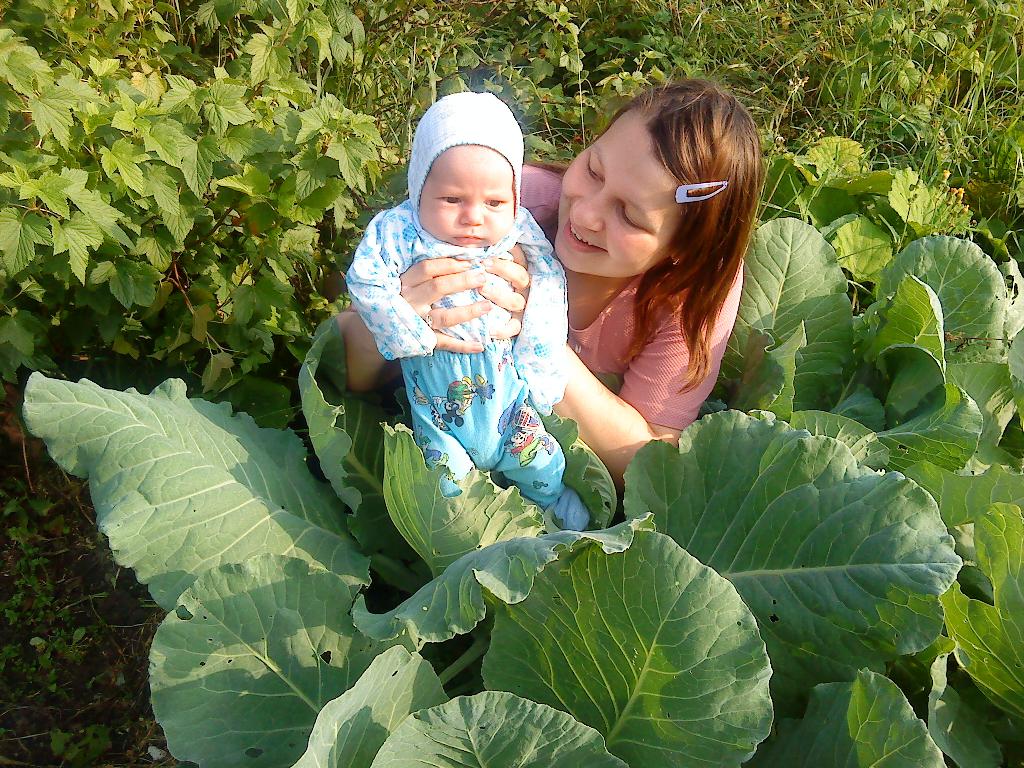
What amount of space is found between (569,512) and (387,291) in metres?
0.69

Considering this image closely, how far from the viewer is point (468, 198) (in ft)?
5.52

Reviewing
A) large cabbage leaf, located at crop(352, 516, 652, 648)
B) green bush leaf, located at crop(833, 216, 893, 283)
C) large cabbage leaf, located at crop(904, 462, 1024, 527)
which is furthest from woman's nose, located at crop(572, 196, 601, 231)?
green bush leaf, located at crop(833, 216, 893, 283)

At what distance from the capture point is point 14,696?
2197mm

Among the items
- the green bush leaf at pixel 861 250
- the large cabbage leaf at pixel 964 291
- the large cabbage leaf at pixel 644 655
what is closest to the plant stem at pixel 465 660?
the large cabbage leaf at pixel 644 655

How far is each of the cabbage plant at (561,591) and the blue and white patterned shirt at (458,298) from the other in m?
0.20

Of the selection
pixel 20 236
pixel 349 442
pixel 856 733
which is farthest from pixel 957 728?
pixel 20 236

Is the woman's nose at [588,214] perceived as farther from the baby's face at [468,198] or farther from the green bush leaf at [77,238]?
the green bush leaf at [77,238]

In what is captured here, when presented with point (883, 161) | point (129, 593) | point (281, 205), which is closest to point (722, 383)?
point (281, 205)

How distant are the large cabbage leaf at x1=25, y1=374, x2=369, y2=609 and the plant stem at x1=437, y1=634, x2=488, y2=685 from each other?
0.26m

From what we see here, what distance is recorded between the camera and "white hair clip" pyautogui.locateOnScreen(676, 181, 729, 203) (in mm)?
1938

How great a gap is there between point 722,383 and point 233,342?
4.44 feet

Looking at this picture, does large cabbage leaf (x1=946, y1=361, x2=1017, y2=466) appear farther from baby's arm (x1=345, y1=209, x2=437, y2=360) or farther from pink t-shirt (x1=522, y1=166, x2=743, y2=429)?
baby's arm (x1=345, y1=209, x2=437, y2=360)

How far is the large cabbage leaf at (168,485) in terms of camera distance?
67.4 inches

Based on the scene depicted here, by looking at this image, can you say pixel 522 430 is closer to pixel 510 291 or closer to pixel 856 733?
pixel 510 291
